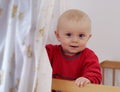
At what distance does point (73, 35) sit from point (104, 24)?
2.05 ft

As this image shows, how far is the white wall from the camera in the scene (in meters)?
1.64

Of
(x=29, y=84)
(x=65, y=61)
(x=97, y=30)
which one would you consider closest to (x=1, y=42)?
(x=29, y=84)

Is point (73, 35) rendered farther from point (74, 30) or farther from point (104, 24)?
point (104, 24)

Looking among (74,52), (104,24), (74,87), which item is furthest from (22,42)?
(104,24)

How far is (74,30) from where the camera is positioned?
1.06 meters

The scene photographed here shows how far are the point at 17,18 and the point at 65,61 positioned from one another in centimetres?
37

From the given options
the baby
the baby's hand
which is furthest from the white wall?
the baby's hand

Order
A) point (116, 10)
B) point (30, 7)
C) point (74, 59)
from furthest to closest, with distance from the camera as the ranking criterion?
point (116, 10) < point (74, 59) < point (30, 7)

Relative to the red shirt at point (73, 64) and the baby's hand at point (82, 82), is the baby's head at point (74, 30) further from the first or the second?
the baby's hand at point (82, 82)

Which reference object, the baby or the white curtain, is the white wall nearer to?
the baby

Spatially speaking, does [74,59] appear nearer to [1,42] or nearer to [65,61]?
[65,61]

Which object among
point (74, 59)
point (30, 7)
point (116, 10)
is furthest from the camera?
point (116, 10)

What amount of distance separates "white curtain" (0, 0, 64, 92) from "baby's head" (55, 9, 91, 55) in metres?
0.21

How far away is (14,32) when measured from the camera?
2.78ft
